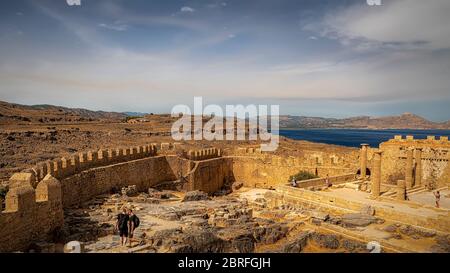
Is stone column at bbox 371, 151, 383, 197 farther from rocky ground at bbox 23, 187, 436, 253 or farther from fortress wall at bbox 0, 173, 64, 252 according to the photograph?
fortress wall at bbox 0, 173, 64, 252

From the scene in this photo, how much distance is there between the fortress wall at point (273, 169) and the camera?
25156mm

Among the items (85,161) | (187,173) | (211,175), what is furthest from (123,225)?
(211,175)

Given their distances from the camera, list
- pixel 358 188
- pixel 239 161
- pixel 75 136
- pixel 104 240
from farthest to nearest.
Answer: pixel 75 136 < pixel 239 161 < pixel 358 188 < pixel 104 240

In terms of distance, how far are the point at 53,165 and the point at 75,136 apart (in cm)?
3050

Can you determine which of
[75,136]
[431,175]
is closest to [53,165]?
[431,175]

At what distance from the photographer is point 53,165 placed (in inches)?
596

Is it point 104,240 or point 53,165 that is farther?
point 53,165

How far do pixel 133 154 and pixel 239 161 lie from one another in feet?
28.9

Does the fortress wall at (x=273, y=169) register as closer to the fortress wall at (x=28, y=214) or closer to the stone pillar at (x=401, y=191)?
the stone pillar at (x=401, y=191)

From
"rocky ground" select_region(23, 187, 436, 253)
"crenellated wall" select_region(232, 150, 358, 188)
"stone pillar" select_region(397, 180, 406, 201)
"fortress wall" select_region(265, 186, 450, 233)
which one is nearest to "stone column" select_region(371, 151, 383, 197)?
"stone pillar" select_region(397, 180, 406, 201)

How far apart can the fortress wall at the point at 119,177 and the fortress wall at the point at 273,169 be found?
5338 millimetres
